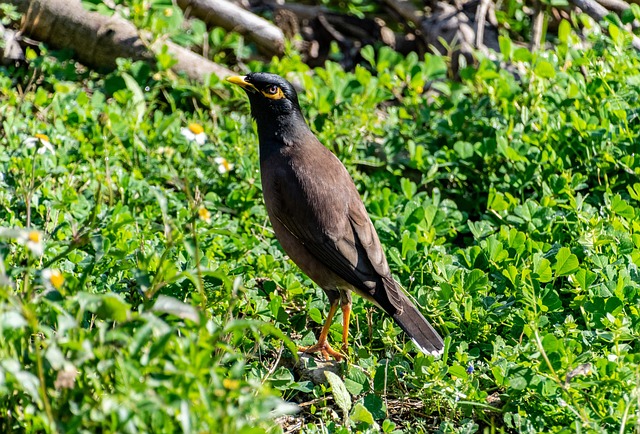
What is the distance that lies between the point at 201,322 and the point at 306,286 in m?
2.40

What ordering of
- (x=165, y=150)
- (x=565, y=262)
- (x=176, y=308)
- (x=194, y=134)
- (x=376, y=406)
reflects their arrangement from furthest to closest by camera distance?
(x=165, y=150)
(x=194, y=134)
(x=565, y=262)
(x=376, y=406)
(x=176, y=308)

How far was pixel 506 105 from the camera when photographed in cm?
688

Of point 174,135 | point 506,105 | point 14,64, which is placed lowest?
point 14,64

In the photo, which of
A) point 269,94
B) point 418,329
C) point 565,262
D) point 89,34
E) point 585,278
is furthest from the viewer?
point 89,34

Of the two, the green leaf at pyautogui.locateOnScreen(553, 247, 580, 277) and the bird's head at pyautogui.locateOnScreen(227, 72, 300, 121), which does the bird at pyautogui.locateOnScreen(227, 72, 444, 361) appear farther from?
the green leaf at pyautogui.locateOnScreen(553, 247, 580, 277)

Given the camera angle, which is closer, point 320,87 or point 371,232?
point 371,232

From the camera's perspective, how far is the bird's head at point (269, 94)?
5727mm

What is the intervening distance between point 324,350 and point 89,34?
432 cm

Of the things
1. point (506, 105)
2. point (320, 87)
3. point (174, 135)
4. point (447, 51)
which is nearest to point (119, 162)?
point (174, 135)

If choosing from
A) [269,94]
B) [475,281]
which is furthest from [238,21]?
[475,281]

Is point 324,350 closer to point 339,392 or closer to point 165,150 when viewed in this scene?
point 339,392

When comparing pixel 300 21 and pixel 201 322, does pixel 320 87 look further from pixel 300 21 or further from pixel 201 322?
pixel 201 322

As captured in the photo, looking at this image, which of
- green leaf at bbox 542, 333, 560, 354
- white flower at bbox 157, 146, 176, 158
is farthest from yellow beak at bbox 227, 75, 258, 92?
green leaf at bbox 542, 333, 560, 354

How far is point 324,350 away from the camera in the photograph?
4.98 metres
